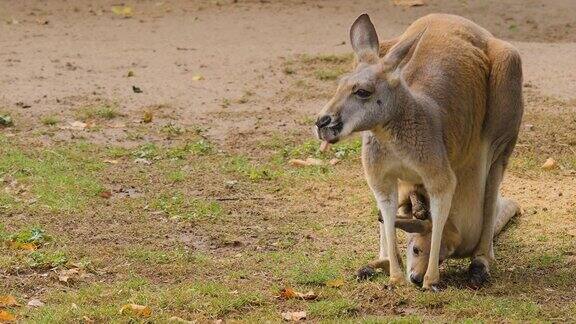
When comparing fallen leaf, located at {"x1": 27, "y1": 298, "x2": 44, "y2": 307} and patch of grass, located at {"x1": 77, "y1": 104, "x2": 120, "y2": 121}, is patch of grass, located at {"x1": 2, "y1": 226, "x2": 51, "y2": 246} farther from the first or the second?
patch of grass, located at {"x1": 77, "y1": 104, "x2": 120, "y2": 121}

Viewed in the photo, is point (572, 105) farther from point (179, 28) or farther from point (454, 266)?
point (179, 28)

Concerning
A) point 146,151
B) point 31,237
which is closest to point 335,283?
point 31,237

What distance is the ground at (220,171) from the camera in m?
6.39

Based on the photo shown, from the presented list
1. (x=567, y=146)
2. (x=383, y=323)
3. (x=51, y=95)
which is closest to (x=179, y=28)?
(x=51, y=95)

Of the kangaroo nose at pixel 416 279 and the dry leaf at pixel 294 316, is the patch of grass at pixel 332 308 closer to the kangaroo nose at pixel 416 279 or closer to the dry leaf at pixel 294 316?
the dry leaf at pixel 294 316

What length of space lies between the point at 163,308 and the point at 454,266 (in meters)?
1.99

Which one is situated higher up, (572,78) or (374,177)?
(374,177)

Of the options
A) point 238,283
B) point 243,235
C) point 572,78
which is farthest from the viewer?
point 572,78

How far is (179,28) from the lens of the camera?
13.8 meters

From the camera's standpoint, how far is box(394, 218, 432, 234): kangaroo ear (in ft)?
21.3

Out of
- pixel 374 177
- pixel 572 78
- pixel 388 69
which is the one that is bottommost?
pixel 572 78

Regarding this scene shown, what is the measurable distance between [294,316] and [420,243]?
1006 mm

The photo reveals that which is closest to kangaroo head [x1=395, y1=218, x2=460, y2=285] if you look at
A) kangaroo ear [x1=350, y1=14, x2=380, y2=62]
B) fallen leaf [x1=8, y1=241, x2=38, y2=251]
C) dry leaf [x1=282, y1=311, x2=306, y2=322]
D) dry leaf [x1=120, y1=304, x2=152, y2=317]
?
dry leaf [x1=282, y1=311, x2=306, y2=322]

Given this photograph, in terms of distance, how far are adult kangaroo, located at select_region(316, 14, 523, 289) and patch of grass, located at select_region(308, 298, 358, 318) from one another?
0.47 meters
